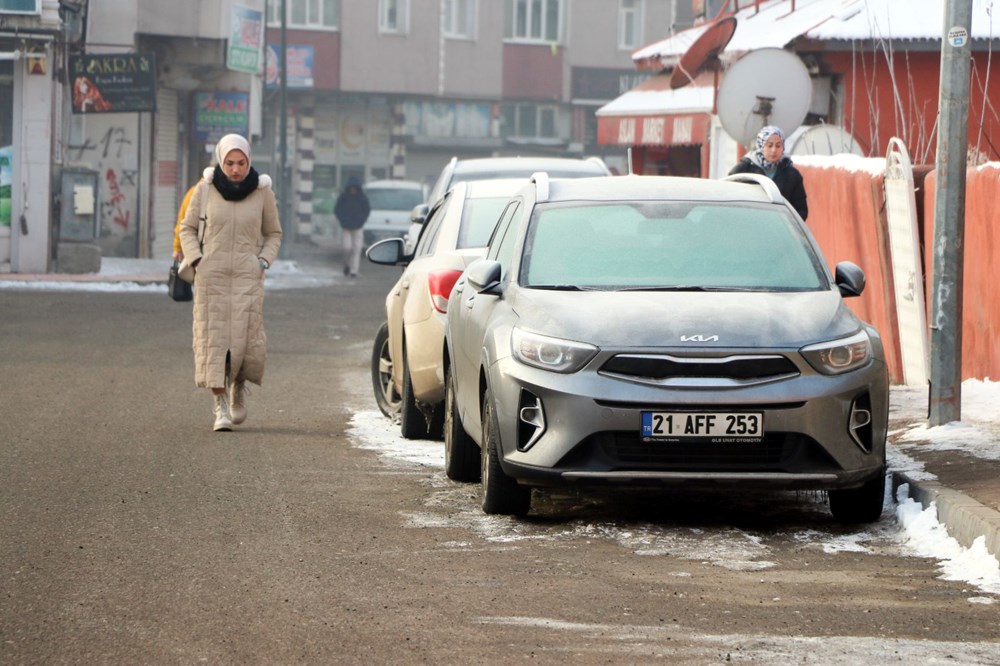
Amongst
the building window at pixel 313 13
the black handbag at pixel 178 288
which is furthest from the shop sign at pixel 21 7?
the building window at pixel 313 13

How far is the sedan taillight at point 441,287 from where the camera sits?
419 inches

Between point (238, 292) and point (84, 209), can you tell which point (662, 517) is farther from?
point (84, 209)

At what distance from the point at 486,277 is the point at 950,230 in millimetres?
3203

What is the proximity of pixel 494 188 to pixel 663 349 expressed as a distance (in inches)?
167

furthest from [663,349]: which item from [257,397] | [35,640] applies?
[257,397]

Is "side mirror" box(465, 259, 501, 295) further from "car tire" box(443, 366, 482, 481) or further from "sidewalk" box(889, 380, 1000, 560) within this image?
"sidewalk" box(889, 380, 1000, 560)

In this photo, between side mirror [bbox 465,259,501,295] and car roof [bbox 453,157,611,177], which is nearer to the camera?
side mirror [bbox 465,259,501,295]

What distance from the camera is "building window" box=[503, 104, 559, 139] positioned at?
60.8 m

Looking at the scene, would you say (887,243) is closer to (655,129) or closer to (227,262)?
(227,262)

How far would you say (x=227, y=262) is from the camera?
1149 centimetres

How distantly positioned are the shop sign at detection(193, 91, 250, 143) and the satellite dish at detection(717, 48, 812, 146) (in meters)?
24.1

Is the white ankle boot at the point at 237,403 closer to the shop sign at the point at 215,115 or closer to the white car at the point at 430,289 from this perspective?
the white car at the point at 430,289

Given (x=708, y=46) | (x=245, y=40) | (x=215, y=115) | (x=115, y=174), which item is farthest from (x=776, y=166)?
(x=215, y=115)

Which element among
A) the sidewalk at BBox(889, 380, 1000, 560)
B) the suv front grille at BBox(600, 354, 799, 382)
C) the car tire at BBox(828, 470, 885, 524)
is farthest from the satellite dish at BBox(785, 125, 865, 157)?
the suv front grille at BBox(600, 354, 799, 382)
